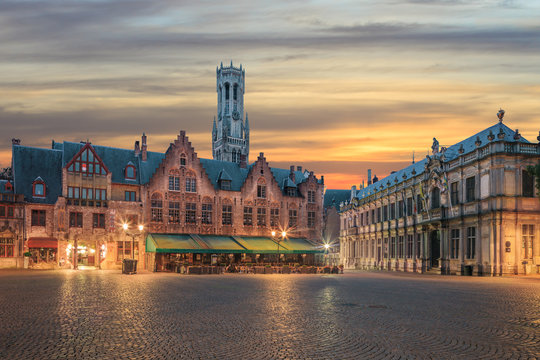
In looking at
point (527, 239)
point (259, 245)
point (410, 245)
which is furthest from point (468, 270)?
point (259, 245)

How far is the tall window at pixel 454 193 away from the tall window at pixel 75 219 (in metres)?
37.5

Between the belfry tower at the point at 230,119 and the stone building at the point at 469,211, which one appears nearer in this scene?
the stone building at the point at 469,211

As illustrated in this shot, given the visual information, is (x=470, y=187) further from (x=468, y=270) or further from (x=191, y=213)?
(x=191, y=213)

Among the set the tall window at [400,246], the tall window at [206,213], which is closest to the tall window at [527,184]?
the tall window at [400,246]

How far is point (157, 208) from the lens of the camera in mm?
60188

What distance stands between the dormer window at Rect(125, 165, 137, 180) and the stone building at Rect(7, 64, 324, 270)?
0.11 metres

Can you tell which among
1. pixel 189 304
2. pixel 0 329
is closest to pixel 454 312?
pixel 189 304

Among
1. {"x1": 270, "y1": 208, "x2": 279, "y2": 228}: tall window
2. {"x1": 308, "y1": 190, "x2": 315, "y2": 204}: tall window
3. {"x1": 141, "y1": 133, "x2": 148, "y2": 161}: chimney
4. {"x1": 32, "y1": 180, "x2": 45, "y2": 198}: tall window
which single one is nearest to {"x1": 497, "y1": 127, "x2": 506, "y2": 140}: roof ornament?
{"x1": 308, "y1": 190, "x2": 315, "y2": 204}: tall window

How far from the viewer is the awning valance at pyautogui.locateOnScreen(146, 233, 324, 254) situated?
5519cm

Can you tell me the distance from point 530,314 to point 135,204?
158ft

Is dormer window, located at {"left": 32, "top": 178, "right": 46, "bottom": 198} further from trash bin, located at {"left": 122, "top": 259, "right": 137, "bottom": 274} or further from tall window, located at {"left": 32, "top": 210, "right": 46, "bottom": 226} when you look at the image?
trash bin, located at {"left": 122, "top": 259, "right": 137, "bottom": 274}

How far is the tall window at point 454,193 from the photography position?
4931 centimetres

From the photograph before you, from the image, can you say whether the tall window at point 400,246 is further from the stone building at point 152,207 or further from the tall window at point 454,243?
the tall window at point 454,243

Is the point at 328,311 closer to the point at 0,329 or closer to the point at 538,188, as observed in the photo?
the point at 0,329
